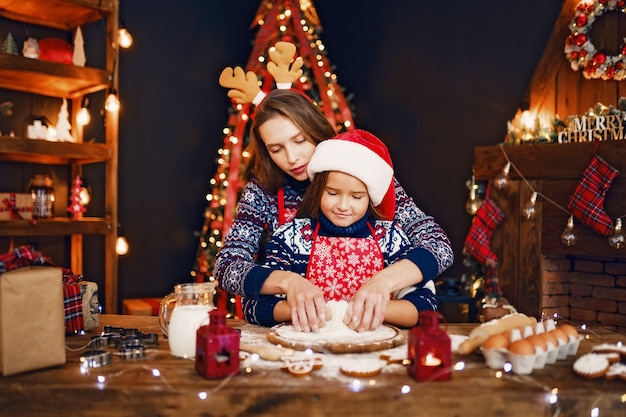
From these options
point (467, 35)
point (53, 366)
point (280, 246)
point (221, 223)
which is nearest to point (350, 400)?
point (53, 366)

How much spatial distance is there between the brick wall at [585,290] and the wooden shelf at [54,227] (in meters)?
2.59

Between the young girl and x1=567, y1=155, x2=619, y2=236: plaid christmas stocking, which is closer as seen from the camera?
the young girl

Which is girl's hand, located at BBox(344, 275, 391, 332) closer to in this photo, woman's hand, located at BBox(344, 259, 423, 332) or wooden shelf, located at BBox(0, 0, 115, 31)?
woman's hand, located at BBox(344, 259, 423, 332)

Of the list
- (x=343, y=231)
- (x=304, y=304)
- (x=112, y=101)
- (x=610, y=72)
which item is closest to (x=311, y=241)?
(x=343, y=231)

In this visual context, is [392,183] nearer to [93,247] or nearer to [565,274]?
[565,274]

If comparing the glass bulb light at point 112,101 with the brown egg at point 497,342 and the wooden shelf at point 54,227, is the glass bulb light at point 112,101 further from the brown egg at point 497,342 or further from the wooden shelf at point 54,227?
the brown egg at point 497,342

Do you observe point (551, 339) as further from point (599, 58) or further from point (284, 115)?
point (599, 58)

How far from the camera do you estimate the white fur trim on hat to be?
5.35 feet

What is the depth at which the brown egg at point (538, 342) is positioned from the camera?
1.10 meters

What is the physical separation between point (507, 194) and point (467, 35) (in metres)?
1.31

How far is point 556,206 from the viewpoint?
3.46 m

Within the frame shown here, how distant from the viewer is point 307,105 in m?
1.88

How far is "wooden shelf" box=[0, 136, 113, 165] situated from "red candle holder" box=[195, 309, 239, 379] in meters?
2.59

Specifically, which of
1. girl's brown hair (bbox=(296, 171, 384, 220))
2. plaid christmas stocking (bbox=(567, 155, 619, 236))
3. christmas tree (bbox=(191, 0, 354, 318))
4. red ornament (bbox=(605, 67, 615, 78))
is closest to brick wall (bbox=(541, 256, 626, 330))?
plaid christmas stocking (bbox=(567, 155, 619, 236))
